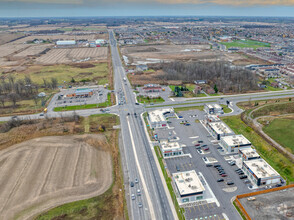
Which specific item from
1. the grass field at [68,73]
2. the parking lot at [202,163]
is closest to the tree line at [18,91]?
the grass field at [68,73]

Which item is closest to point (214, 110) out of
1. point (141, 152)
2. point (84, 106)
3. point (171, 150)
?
point (171, 150)

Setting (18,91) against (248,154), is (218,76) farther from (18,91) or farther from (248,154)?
(18,91)

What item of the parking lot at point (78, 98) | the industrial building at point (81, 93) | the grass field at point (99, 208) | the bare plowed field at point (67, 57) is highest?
the bare plowed field at point (67, 57)

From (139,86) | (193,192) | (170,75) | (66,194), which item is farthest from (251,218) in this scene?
(170,75)

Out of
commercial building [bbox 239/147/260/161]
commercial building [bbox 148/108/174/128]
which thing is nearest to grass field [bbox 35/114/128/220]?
commercial building [bbox 148/108/174/128]

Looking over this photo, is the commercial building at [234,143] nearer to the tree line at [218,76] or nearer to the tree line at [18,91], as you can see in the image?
the tree line at [218,76]

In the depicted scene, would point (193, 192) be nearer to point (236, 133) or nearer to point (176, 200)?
point (176, 200)
